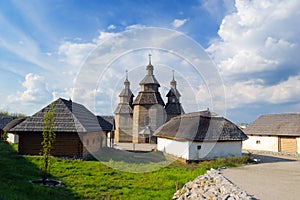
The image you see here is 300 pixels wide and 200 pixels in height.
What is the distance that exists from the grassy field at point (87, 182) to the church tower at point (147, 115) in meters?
18.8

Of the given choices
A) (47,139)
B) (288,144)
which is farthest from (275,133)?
(47,139)

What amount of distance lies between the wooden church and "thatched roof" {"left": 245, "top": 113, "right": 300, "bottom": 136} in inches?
452

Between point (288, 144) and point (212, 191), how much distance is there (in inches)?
731

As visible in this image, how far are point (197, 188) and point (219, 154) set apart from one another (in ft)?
29.0

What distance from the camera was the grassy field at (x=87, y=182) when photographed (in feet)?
28.5

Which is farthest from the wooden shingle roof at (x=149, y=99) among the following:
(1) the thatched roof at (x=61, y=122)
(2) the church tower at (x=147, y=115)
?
(1) the thatched roof at (x=61, y=122)

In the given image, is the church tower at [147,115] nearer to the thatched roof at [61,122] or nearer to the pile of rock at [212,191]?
the thatched roof at [61,122]

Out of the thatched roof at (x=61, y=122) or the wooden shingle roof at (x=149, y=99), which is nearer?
the thatched roof at (x=61, y=122)

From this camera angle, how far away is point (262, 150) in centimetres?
2450

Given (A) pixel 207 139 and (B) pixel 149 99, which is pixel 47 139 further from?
(B) pixel 149 99

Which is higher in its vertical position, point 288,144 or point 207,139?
point 207,139

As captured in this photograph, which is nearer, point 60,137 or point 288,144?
point 60,137

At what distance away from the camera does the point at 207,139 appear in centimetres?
1603

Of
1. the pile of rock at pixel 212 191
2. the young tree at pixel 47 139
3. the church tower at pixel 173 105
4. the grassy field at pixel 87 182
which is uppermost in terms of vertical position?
the church tower at pixel 173 105
